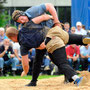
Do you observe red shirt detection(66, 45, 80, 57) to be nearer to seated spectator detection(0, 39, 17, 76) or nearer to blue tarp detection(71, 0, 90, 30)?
blue tarp detection(71, 0, 90, 30)

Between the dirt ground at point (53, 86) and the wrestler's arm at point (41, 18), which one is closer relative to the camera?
the dirt ground at point (53, 86)

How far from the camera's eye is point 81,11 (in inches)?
500

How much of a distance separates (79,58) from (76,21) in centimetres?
238

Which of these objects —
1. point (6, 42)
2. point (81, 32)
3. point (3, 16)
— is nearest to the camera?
point (6, 42)

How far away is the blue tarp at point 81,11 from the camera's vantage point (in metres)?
12.4

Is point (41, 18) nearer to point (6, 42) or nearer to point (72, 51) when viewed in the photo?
point (6, 42)

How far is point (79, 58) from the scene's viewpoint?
37.0ft

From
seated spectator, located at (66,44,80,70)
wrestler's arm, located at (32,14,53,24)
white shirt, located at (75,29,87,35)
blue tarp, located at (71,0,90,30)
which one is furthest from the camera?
blue tarp, located at (71,0,90,30)

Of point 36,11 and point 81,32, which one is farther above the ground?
point 36,11

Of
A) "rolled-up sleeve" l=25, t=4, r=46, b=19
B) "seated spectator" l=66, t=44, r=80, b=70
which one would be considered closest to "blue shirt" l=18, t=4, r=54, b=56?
"rolled-up sleeve" l=25, t=4, r=46, b=19

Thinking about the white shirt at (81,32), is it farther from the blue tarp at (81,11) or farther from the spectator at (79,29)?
the blue tarp at (81,11)

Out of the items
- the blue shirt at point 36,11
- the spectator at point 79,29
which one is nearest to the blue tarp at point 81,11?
the spectator at point 79,29

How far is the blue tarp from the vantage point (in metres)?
12.4

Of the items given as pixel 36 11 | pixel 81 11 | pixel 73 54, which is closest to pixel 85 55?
pixel 73 54
